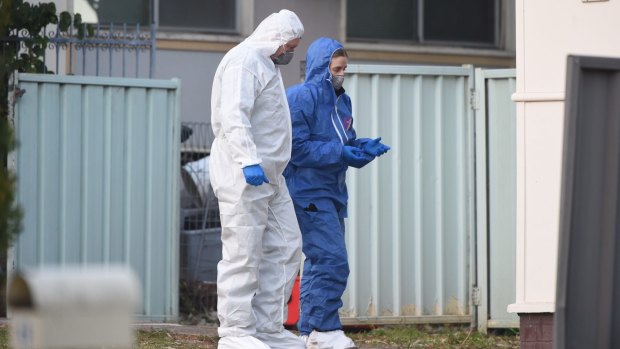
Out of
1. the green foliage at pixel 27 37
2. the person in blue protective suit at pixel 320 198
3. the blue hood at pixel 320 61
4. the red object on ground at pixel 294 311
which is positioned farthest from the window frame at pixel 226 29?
the person in blue protective suit at pixel 320 198

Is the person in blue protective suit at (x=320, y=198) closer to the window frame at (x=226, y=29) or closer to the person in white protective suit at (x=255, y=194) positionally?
the person in white protective suit at (x=255, y=194)

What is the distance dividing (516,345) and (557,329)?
4.35m

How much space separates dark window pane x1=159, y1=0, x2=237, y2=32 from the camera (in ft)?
46.8

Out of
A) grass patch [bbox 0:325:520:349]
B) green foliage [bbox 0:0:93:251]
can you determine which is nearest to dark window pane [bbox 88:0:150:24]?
green foliage [bbox 0:0:93:251]

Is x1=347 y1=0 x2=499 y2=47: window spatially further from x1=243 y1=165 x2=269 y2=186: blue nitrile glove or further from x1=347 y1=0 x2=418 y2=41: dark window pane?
x1=243 y1=165 x2=269 y2=186: blue nitrile glove

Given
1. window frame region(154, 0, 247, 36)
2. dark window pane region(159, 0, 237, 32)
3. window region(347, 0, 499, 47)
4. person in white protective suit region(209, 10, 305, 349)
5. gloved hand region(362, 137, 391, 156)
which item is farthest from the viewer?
window region(347, 0, 499, 47)

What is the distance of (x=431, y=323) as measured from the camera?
9.52 m

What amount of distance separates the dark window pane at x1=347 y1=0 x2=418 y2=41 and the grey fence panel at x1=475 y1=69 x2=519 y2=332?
213 inches

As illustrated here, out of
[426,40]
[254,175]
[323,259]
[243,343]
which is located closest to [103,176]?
[323,259]

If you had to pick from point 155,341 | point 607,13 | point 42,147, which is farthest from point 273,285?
point 42,147

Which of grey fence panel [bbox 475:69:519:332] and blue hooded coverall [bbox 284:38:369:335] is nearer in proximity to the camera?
blue hooded coverall [bbox 284:38:369:335]

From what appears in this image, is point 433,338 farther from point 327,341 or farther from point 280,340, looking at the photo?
point 280,340

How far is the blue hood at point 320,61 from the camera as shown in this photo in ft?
25.3

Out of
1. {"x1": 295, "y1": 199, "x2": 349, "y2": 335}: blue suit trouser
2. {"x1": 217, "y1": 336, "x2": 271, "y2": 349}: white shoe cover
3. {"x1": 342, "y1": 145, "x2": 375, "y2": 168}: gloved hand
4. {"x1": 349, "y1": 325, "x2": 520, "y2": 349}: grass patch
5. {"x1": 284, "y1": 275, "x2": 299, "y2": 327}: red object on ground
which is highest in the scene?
{"x1": 342, "y1": 145, "x2": 375, "y2": 168}: gloved hand
